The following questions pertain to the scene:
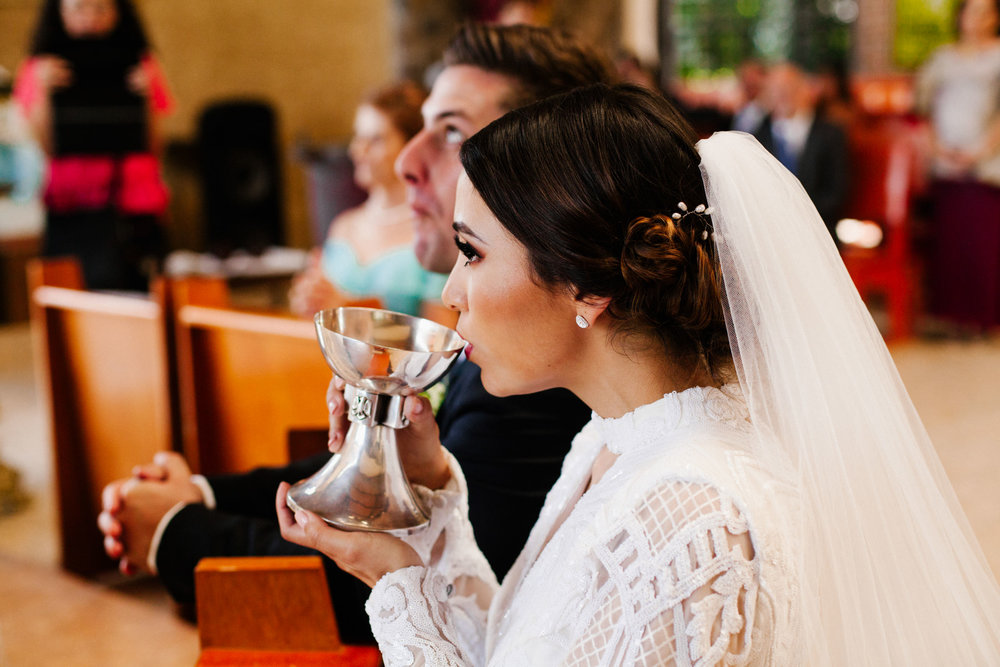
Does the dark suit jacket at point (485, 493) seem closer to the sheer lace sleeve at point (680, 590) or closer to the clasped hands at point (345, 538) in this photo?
the clasped hands at point (345, 538)

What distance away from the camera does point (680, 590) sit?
3.26 feet

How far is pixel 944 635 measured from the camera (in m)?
1.20

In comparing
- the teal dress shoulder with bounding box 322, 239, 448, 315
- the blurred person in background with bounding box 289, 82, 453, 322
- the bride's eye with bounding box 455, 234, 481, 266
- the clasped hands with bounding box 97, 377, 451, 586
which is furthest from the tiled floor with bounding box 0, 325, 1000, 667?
the bride's eye with bounding box 455, 234, 481, 266

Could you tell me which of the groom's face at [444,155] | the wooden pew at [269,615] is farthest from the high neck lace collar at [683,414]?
the groom's face at [444,155]

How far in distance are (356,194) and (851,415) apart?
5482 mm

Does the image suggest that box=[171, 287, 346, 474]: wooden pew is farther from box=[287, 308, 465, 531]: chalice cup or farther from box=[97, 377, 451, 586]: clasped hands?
box=[287, 308, 465, 531]: chalice cup

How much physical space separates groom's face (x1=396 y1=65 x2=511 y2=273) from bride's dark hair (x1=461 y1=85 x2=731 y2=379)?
2.51 ft

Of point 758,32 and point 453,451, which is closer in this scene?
point 453,451

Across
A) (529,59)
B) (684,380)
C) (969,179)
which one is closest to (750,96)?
(969,179)

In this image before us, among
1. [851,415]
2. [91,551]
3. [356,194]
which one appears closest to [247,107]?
[356,194]

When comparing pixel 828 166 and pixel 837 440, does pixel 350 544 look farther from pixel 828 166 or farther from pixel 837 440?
pixel 828 166

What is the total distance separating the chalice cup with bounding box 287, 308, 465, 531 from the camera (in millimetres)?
1253

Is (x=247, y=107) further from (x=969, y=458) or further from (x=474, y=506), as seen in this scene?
(x=474, y=506)

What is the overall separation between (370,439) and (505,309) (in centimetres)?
27
